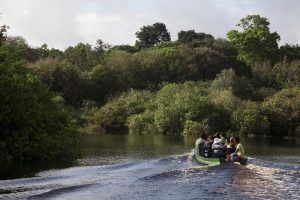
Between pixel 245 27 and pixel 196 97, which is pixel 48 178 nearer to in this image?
pixel 196 97

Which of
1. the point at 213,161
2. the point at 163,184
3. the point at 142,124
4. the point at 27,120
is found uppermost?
the point at 142,124

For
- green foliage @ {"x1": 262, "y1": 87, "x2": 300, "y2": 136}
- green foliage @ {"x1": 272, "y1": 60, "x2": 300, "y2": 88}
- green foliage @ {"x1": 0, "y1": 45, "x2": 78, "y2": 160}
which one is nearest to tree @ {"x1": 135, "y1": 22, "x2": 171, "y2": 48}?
green foliage @ {"x1": 272, "y1": 60, "x2": 300, "y2": 88}

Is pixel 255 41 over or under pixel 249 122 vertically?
over

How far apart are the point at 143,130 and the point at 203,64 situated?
2703 cm

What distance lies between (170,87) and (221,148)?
184 feet

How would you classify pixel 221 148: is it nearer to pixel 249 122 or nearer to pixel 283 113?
pixel 249 122

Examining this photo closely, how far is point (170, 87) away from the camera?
294 feet

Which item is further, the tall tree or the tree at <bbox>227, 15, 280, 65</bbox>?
the tall tree

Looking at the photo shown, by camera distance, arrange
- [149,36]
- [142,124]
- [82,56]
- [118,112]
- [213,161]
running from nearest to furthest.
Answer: [213,161], [142,124], [118,112], [82,56], [149,36]

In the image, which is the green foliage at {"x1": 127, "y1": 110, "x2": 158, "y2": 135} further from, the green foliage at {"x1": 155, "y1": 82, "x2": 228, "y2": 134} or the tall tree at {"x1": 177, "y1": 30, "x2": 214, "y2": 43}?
the tall tree at {"x1": 177, "y1": 30, "x2": 214, "y2": 43}

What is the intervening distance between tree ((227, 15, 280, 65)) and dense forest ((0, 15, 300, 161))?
0.21 meters

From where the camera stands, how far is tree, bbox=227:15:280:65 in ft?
345

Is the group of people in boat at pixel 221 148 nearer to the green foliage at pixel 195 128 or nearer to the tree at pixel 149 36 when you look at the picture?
the green foliage at pixel 195 128

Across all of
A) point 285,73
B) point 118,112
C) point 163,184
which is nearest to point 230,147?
point 163,184
